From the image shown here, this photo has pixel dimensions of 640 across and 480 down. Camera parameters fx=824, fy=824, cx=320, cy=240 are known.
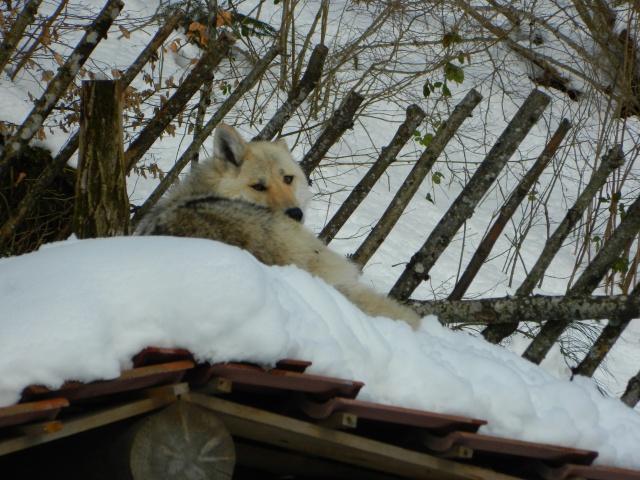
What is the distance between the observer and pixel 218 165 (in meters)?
5.70

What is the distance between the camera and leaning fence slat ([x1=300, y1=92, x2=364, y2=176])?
20.3 ft

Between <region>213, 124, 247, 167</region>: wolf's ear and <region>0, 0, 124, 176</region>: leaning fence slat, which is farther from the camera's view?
<region>213, 124, 247, 167</region>: wolf's ear

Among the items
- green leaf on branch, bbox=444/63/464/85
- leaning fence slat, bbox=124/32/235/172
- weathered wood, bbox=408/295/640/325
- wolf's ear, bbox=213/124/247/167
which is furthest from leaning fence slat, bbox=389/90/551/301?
leaning fence slat, bbox=124/32/235/172

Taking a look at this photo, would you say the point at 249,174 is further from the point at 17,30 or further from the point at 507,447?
the point at 507,447

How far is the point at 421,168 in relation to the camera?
6.20 meters

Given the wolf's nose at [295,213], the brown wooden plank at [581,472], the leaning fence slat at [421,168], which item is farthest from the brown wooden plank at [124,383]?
the leaning fence slat at [421,168]

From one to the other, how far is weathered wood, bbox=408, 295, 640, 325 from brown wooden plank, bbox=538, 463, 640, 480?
173cm

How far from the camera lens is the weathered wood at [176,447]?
2539mm

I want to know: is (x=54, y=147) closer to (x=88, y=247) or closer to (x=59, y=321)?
(x=88, y=247)

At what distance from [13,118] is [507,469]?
8005 mm

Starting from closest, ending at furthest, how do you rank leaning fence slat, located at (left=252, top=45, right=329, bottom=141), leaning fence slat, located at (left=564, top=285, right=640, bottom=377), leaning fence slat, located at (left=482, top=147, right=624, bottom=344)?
1. leaning fence slat, located at (left=564, top=285, right=640, bottom=377)
2. leaning fence slat, located at (left=482, top=147, right=624, bottom=344)
3. leaning fence slat, located at (left=252, top=45, right=329, bottom=141)

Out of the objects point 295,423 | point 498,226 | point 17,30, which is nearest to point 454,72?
point 498,226

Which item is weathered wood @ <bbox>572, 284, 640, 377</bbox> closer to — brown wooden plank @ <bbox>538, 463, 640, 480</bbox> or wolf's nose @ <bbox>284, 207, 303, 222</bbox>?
brown wooden plank @ <bbox>538, 463, 640, 480</bbox>

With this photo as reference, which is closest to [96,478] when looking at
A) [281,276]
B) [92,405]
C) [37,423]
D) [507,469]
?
[92,405]
